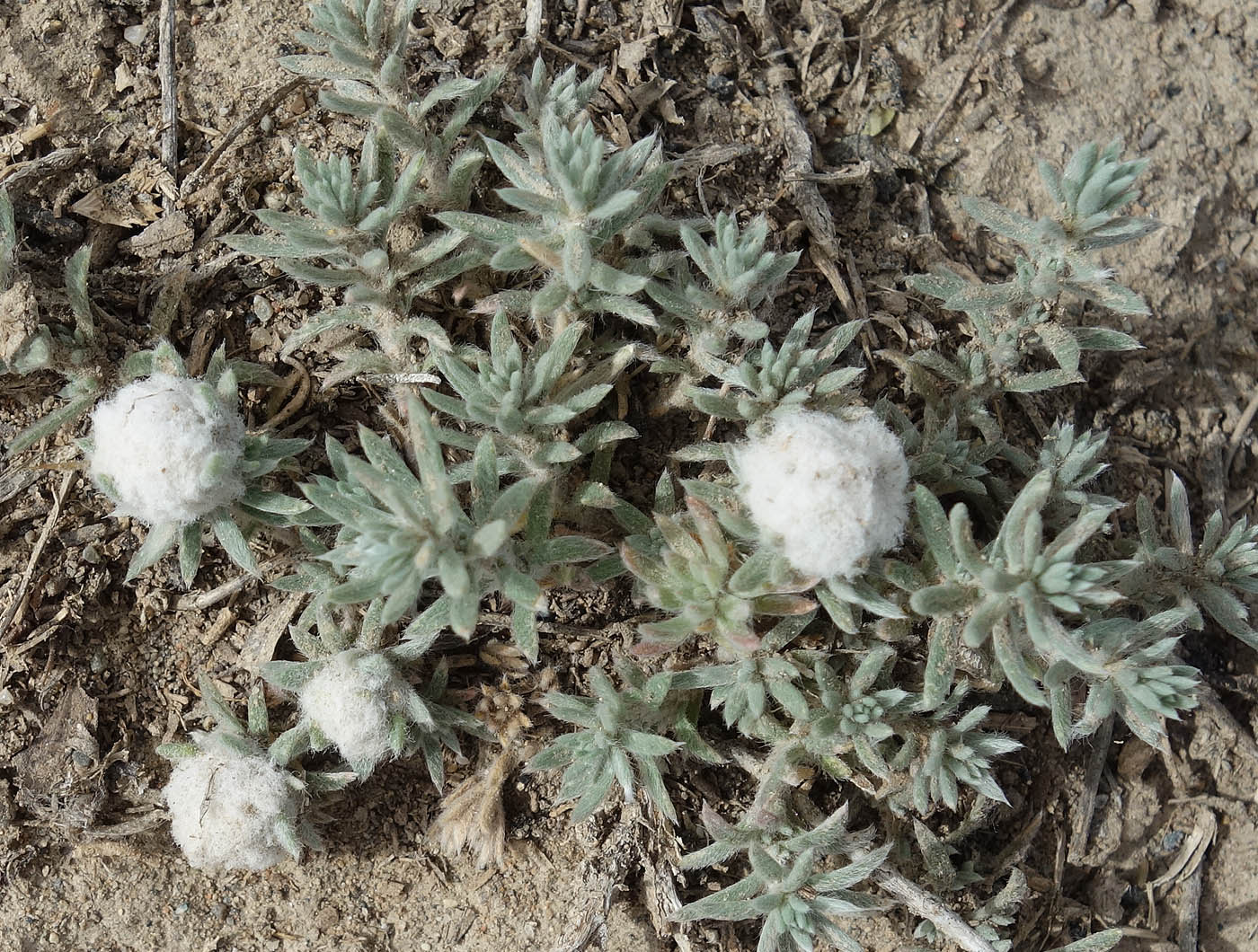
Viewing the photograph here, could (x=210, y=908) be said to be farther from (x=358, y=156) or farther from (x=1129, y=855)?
(x=1129, y=855)

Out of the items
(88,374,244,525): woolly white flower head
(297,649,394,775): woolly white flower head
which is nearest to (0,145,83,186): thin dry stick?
(88,374,244,525): woolly white flower head

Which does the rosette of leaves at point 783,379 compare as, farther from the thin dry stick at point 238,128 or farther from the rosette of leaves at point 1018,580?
the thin dry stick at point 238,128

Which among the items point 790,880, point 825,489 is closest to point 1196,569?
point 825,489

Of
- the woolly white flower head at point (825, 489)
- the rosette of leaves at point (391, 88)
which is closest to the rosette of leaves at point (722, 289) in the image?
the woolly white flower head at point (825, 489)

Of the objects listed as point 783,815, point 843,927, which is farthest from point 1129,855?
point 783,815

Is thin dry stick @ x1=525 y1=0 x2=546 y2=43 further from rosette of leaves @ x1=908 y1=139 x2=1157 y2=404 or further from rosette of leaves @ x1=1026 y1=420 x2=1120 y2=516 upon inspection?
rosette of leaves @ x1=1026 y1=420 x2=1120 y2=516

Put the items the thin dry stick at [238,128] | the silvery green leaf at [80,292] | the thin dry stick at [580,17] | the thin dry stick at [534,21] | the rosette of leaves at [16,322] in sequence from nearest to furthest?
the rosette of leaves at [16,322], the silvery green leaf at [80,292], the thin dry stick at [238,128], the thin dry stick at [534,21], the thin dry stick at [580,17]

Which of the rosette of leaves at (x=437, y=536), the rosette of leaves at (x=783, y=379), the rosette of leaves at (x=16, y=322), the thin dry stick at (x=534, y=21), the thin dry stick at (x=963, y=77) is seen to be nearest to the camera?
the rosette of leaves at (x=437, y=536)
